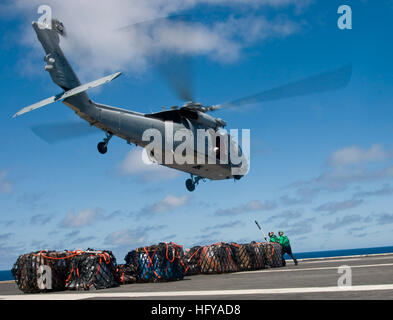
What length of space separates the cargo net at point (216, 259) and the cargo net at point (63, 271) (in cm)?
639

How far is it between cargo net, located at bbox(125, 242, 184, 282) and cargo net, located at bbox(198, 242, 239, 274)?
334cm

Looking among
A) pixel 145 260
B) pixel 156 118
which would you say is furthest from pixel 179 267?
pixel 156 118

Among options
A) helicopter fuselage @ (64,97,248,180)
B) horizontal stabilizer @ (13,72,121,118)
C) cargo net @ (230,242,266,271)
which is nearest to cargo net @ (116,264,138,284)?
cargo net @ (230,242,266,271)

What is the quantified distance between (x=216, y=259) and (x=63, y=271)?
322 inches

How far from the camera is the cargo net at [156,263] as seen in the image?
18.3 metres

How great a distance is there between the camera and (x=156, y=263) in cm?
1833

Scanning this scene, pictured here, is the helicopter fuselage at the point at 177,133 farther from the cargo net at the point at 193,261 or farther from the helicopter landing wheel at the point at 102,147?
the cargo net at the point at 193,261

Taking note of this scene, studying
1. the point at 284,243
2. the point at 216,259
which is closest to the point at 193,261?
the point at 216,259

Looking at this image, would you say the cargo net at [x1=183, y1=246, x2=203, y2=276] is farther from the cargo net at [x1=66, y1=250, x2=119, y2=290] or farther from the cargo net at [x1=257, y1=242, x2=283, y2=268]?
the cargo net at [x1=66, y1=250, x2=119, y2=290]

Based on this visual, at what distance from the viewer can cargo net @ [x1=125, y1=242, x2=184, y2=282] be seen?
60.1 feet

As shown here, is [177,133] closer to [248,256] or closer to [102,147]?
[102,147]

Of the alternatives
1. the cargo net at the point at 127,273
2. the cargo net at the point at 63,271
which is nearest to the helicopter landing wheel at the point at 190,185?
the cargo net at the point at 127,273
